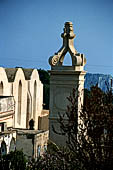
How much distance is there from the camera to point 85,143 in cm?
334

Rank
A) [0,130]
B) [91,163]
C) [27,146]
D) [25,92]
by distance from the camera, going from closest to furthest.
A: [91,163]
[27,146]
[0,130]
[25,92]

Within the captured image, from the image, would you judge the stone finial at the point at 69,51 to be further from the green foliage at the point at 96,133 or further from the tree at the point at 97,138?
the tree at the point at 97,138

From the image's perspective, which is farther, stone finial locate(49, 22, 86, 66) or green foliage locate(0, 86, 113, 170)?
stone finial locate(49, 22, 86, 66)

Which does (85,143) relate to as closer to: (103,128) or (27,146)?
(103,128)

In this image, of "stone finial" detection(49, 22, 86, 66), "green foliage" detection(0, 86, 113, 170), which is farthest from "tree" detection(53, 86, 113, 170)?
"stone finial" detection(49, 22, 86, 66)

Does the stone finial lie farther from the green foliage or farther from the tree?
the tree

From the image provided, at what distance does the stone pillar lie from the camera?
18.7 feet

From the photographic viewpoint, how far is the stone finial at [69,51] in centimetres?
586

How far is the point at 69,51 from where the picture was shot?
592 centimetres

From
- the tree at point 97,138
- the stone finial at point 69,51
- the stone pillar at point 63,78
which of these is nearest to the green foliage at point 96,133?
the tree at point 97,138

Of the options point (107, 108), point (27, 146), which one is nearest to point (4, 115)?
point (27, 146)

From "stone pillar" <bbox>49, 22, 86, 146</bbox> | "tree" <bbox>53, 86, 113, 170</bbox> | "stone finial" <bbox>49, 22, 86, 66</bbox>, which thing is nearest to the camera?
"tree" <bbox>53, 86, 113, 170</bbox>

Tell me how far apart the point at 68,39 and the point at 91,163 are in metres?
2.85

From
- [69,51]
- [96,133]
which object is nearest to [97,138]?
[96,133]
